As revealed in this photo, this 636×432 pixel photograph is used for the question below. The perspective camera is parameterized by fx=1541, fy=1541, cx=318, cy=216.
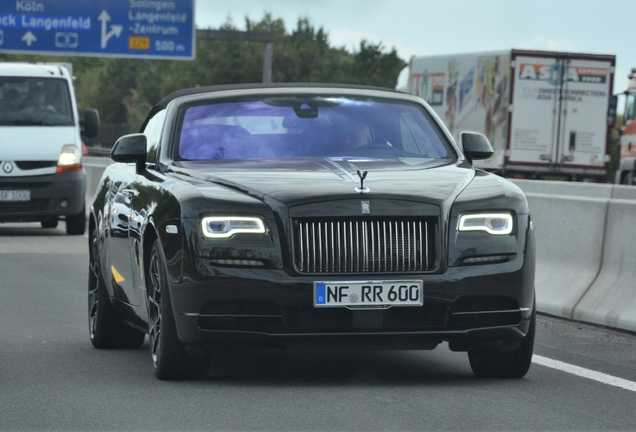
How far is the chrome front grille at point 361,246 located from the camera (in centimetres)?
693

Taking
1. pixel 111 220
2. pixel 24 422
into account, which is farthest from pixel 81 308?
pixel 24 422

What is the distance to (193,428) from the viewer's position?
239 inches

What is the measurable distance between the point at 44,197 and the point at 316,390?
45.1 ft

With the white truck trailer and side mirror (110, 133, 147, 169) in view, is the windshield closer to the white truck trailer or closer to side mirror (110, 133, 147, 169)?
side mirror (110, 133, 147, 169)

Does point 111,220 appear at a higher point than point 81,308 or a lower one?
higher

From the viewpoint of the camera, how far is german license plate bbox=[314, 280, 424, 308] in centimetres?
689

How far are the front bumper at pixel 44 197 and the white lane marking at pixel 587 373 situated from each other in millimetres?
12747

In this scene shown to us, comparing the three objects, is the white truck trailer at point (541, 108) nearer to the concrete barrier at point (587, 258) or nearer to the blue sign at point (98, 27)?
the blue sign at point (98, 27)

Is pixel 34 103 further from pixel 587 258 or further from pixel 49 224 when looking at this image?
pixel 587 258

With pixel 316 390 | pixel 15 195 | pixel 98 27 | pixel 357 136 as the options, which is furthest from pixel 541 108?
pixel 316 390

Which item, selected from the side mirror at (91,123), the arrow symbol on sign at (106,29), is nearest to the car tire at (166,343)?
the side mirror at (91,123)

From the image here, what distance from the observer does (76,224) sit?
829 inches

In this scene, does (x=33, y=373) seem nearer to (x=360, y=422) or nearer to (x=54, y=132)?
(x=360, y=422)

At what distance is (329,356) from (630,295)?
8.53ft
